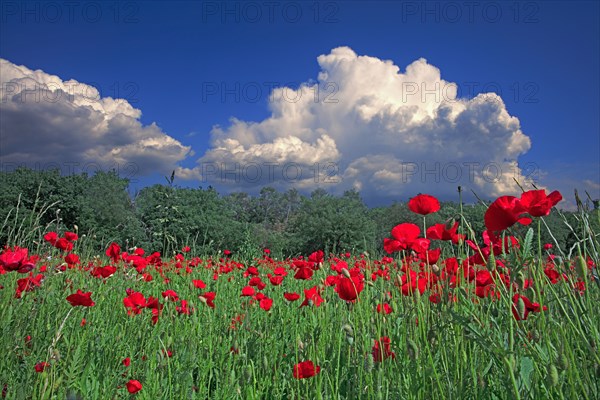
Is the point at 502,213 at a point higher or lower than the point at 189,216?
higher

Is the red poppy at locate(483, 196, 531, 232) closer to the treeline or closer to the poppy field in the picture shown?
the poppy field

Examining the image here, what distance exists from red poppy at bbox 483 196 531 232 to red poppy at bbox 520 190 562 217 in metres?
0.02

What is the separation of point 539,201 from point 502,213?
0.37ft

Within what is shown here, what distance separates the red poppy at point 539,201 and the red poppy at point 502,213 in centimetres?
2

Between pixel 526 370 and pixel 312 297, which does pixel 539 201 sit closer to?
pixel 526 370

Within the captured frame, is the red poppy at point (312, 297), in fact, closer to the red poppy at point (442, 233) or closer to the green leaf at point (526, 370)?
the red poppy at point (442, 233)

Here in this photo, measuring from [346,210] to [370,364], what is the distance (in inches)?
1110

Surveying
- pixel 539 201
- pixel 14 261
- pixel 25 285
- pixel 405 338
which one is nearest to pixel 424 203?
pixel 405 338

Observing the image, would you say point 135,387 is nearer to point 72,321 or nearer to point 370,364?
point 370,364

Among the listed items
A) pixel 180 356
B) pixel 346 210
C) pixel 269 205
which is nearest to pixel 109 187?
pixel 346 210

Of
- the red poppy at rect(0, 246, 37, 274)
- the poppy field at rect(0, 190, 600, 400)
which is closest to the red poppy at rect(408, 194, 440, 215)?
the poppy field at rect(0, 190, 600, 400)

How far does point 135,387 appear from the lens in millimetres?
1639

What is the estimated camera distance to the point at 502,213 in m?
1.38

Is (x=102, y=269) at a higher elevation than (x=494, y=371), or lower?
higher
